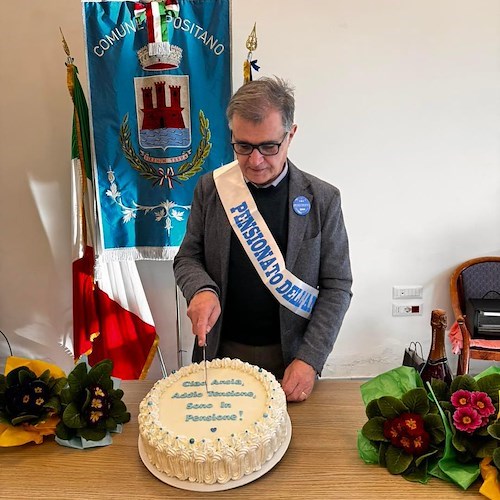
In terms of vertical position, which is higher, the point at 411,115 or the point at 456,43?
the point at 456,43

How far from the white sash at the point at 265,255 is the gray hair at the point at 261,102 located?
1.07 feet

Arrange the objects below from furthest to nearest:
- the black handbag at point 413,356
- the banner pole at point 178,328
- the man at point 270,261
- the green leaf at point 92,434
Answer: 1. the banner pole at point 178,328
2. the black handbag at point 413,356
3. the man at point 270,261
4. the green leaf at point 92,434

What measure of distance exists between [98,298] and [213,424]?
5.91 ft

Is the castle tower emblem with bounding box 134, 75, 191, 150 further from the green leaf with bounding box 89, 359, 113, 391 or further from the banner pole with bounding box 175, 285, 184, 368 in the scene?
the green leaf with bounding box 89, 359, 113, 391

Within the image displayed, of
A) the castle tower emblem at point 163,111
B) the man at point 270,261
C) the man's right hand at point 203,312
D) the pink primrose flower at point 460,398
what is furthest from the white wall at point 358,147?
the pink primrose flower at point 460,398

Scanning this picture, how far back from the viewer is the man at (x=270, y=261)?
166 cm

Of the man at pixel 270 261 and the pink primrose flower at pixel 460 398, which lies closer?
the pink primrose flower at pixel 460 398

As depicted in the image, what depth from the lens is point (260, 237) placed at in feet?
5.74

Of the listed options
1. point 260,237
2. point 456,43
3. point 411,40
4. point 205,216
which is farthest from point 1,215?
point 456,43

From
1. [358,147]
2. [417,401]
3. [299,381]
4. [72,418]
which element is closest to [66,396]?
[72,418]

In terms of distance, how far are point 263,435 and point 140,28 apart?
7.13 feet

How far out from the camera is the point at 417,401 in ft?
3.93

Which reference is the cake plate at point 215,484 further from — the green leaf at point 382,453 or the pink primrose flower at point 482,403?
the pink primrose flower at point 482,403

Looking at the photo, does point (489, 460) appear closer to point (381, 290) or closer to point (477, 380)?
point (477, 380)
